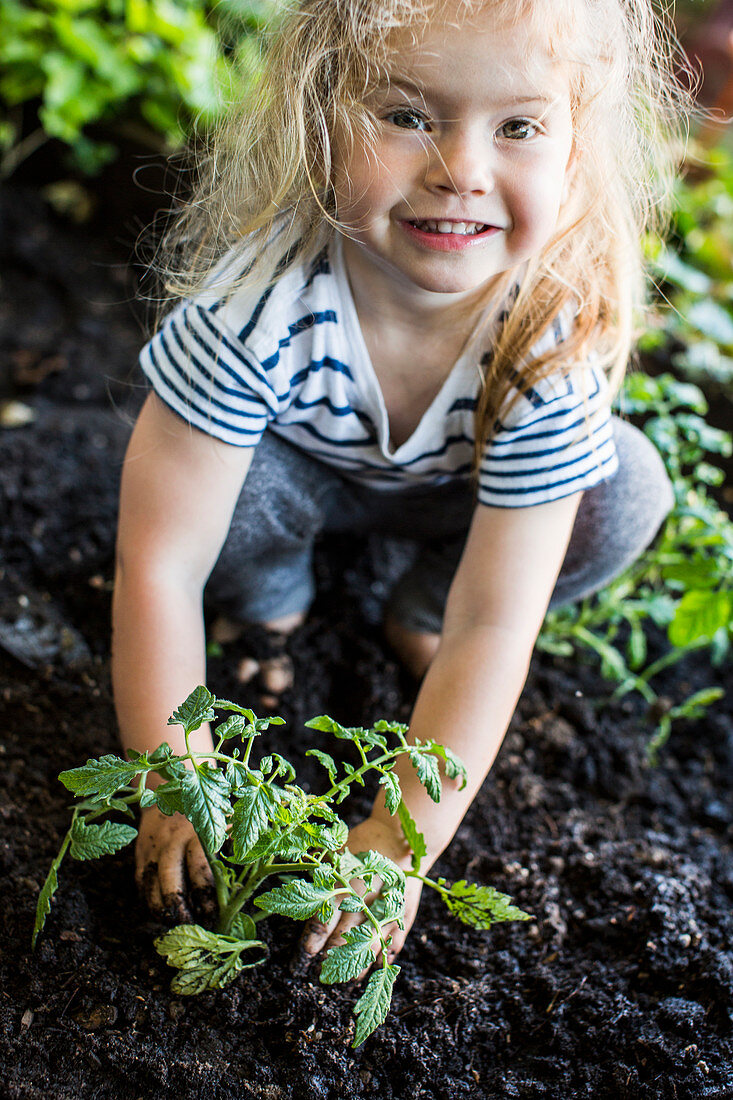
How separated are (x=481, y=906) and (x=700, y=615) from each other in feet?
1.99

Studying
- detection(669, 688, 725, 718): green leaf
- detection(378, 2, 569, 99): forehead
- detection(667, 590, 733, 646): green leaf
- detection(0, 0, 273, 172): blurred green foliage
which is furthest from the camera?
detection(0, 0, 273, 172): blurred green foliage

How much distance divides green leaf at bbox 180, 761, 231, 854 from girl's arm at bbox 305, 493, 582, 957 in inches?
12.6

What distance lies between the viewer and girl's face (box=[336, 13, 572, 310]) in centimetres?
87

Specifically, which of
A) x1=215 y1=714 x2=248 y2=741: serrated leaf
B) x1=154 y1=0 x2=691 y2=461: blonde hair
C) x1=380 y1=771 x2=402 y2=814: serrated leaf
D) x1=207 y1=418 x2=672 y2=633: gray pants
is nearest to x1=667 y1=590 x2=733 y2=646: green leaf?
x1=207 y1=418 x2=672 y2=633: gray pants

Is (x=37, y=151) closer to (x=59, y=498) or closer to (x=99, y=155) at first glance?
(x=99, y=155)


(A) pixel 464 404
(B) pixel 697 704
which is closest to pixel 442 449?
(A) pixel 464 404

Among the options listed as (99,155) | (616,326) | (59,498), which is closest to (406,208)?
(616,326)

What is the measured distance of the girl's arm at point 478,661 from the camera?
107 centimetres

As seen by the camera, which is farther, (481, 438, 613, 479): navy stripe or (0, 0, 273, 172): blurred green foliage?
(0, 0, 273, 172): blurred green foliage

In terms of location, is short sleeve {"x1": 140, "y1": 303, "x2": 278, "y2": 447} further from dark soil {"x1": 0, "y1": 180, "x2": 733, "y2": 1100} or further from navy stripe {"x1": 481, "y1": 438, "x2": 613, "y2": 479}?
dark soil {"x1": 0, "y1": 180, "x2": 733, "y2": 1100}

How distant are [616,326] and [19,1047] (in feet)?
3.66

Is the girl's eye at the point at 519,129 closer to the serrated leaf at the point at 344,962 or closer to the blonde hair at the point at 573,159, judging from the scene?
the blonde hair at the point at 573,159

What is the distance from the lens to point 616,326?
1230 millimetres

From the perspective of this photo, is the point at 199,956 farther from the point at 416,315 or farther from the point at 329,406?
the point at 416,315
